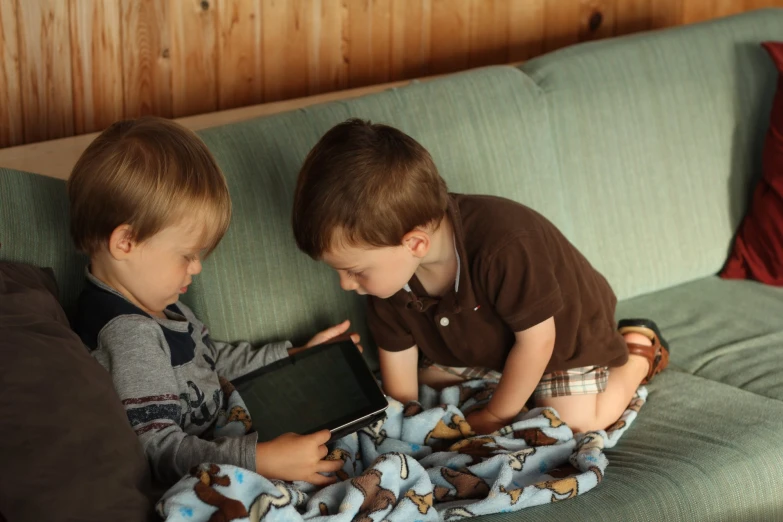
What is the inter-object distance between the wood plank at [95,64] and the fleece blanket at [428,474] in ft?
2.95

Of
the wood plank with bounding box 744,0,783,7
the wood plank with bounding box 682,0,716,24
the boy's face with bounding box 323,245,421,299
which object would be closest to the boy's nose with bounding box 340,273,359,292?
the boy's face with bounding box 323,245,421,299

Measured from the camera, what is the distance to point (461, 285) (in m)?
1.65

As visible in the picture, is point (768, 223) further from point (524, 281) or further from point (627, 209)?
point (524, 281)

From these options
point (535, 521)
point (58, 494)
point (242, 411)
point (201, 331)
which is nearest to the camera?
point (58, 494)

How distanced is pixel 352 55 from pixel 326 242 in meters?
1.01

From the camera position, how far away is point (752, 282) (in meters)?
2.30

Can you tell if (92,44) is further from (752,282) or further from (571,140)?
(752,282)

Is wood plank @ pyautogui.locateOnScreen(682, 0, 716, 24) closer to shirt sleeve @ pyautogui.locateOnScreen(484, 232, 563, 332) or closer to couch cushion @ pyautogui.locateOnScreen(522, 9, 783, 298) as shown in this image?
couch cushion @ pyautogui.locateOnScreen(522, 9, 783, 298)

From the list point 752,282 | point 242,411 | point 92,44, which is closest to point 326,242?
point 242,411

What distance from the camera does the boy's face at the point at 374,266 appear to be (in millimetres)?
1533

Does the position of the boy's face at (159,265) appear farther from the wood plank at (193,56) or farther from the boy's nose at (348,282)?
the wood plank at (193,56)

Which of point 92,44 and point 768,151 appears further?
point 768,151

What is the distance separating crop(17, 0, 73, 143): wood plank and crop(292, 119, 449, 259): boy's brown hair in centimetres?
73

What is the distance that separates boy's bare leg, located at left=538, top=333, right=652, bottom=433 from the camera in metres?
1.74
